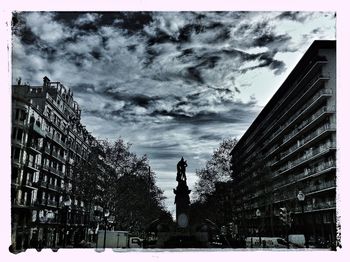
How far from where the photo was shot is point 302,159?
46188mm

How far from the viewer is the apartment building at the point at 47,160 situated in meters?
39.0

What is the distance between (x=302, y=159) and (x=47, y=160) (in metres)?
29.9

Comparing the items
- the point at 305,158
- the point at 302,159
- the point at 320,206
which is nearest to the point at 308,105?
the point at 305,158

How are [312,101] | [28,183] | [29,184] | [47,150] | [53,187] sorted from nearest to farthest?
[28,183] < [29,184] < [312,101] < [47,150] < [53,187]

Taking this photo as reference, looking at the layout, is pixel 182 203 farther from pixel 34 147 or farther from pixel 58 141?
pixel 58 141

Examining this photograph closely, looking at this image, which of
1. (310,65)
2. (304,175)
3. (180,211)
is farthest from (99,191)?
(310,65)

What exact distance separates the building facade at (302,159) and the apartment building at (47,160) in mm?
18376

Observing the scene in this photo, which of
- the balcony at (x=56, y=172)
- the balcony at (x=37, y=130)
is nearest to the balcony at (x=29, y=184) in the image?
the balcony at (x=37, y=130)

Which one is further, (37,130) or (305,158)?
(305,158)

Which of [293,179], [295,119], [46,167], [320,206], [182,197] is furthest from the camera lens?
[295,119]

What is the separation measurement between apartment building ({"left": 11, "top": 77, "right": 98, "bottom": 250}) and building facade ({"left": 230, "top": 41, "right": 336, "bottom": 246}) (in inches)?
723

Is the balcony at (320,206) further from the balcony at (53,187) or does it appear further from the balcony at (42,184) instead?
the balcony at (53,187)

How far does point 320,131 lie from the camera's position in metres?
41.8

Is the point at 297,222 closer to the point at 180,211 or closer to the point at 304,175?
the point at 304,175
